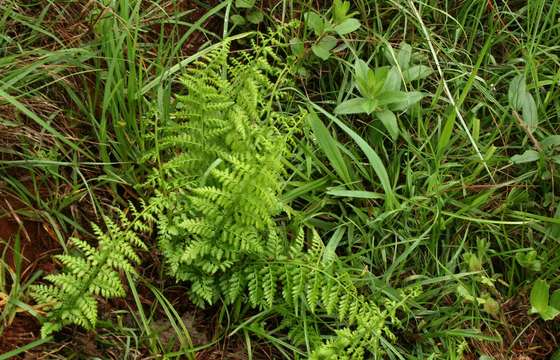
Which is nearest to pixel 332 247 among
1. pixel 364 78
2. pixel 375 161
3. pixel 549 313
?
pixel 375 161

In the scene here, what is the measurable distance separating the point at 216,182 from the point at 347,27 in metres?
0.83

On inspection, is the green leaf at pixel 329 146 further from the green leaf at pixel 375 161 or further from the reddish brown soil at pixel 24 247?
the reddish brown soil at pixel 24 247

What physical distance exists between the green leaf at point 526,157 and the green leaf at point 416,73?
0.45 m

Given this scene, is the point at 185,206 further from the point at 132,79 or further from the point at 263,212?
the point at 132,79

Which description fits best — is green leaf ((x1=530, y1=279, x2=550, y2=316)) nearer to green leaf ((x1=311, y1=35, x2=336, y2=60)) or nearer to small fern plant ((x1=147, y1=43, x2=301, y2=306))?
small fern plant ((x1=147, y1=43, x2=301, y2=306))

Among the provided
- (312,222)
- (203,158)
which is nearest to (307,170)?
(312,222)

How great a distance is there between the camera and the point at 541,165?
8.96 feet

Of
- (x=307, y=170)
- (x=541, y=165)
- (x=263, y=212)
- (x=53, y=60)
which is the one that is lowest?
(x=541, y=165)

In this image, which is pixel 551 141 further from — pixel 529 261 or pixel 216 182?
pixel 216 182

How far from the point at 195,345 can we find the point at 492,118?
1.43m

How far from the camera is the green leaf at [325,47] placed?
2.73m

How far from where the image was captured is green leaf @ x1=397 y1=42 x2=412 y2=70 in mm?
2803

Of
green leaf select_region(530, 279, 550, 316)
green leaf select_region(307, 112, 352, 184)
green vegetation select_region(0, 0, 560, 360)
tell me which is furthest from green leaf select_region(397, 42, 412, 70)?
green leaf select_region(530, 279, 550, 316)

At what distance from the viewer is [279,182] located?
7.98 feet
